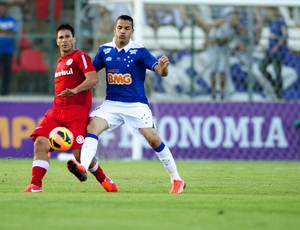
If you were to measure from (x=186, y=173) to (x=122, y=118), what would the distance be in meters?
3.71

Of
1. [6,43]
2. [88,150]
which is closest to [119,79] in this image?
[88,150]

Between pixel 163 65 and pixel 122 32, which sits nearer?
pixel 163 65

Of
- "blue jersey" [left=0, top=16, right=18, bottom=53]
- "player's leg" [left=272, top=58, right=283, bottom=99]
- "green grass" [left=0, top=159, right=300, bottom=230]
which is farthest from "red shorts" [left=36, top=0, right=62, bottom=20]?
"green grass" [left=0, top=159, right=300, bottom=230]

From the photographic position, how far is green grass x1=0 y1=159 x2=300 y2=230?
26.4 feet

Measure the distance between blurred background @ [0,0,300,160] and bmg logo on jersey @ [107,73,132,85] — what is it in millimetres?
7892

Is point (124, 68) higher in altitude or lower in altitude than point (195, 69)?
higher

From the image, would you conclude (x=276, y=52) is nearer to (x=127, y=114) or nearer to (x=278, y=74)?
(x=278, y=74)

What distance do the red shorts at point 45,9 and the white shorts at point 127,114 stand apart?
9793mm

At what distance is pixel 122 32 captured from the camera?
1185cm

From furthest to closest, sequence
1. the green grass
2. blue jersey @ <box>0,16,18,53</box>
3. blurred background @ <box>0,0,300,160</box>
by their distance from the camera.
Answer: blue jersey @ <box>0,16,18,53</box> → blurred background @ <box>0,0,300,160</box> → the green grass

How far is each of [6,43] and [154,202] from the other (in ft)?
38.0

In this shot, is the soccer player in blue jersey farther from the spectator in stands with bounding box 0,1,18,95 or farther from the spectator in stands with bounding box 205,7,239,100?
the spectator in stands with bounding box 205,7,239,100

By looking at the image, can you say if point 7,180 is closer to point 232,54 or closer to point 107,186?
point 107,186

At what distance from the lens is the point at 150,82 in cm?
2066
